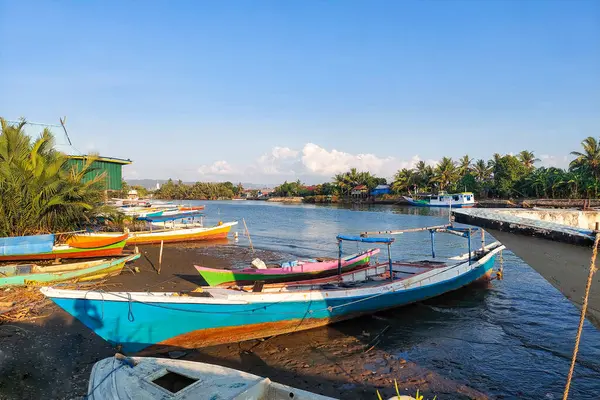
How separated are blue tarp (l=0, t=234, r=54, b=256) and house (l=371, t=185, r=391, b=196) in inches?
3134

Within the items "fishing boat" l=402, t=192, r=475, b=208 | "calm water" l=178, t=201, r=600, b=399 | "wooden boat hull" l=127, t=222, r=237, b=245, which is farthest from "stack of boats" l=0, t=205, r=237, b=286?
"fishing boat" l=402, t=192, r=475, b=208

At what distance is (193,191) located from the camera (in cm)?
13575

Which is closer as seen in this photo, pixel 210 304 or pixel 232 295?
pixel 210 304

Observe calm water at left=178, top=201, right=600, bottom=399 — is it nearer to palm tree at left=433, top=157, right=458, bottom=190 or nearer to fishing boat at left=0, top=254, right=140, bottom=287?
fishing boat at left=0, top=254, right=140, bottom=287

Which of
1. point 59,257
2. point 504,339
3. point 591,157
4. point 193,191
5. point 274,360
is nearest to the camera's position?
point 274,360

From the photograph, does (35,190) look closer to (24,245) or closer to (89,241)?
(24,245)

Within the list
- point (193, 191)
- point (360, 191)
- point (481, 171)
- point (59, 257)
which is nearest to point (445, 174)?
point (481, 171)

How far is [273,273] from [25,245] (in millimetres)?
10363

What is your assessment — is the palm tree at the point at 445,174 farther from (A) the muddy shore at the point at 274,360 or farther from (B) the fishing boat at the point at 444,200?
(A) the muddy shore at the point at 274,360

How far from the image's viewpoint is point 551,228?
13922mm

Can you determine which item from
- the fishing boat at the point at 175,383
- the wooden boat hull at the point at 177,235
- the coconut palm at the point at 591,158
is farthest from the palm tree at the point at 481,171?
the fishing boat at the point at 175,383

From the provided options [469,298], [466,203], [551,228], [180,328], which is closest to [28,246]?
[180,328]

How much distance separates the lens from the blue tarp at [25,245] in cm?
1446

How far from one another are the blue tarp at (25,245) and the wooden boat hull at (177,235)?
26.9 feet
